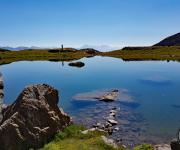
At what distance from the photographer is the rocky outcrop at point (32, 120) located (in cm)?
2625

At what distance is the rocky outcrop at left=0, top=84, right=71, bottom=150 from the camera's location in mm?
26250

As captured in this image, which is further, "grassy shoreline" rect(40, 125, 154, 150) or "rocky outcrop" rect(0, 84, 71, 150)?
"rocky outcrop" rect(0, 84, 71, 150)

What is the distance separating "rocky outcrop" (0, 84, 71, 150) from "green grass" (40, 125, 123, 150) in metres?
0.68

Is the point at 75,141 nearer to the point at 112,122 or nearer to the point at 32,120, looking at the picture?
the point at 32,120

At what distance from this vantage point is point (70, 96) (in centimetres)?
6241

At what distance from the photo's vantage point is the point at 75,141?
27.0m

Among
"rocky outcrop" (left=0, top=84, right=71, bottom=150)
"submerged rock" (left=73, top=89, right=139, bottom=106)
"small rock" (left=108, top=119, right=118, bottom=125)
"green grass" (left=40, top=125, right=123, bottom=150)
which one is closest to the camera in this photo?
"green grass" (left=40, top=125, right=123, bottom=150)

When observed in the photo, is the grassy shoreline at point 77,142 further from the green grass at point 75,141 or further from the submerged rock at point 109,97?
the submerged rock at point 109,97

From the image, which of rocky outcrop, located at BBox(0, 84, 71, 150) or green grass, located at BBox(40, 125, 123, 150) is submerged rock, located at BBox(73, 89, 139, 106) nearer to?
green grass, located at BBox(40, 125, 123, 150)

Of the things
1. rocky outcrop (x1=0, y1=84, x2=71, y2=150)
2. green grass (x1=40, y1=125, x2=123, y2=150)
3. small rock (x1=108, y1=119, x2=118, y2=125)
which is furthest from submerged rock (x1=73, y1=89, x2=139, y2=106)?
rocky outcrop (x1=0, y1=84, x2=71, y2=150)

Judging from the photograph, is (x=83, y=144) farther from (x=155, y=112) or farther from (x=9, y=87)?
(x=9, y=87)

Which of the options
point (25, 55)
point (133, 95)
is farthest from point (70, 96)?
point (25, 55)

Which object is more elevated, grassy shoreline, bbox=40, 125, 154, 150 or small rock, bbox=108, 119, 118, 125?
grassy shoreline, bbox=40, 125, 154, 150

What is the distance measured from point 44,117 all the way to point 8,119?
2.97 meters
